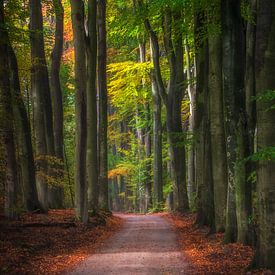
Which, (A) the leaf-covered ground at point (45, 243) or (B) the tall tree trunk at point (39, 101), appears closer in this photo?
(A) the leaf-covered ground at point (45, 243)

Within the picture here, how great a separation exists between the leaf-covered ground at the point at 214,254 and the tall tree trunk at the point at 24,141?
598 cm

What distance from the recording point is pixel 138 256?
11.9m

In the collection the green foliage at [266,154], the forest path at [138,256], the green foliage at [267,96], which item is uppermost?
the green foliage at [267,96]

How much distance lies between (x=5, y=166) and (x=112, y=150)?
1721 inches

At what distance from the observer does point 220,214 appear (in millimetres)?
14648

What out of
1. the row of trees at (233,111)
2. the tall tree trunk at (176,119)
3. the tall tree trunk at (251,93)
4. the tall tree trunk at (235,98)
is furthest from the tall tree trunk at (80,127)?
the tall tree trunk at (176,119)

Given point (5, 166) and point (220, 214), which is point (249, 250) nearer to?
point (220, 214)

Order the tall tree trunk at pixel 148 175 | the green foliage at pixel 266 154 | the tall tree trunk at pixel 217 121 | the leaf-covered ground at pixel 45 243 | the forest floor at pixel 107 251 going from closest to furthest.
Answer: the green foliage at pixel 266 154, the forest floor at pixel 107 251, the leaf-covered ground at pixel 45 243, the tall tree trunk at pixel 217 121, the tall tree trunk at pixel 148 175

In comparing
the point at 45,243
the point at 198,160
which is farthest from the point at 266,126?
the point at 198,160

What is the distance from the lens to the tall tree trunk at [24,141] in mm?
16203

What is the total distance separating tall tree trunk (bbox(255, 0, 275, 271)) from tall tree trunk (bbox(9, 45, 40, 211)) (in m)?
9.38

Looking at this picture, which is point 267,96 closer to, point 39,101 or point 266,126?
point 266,126

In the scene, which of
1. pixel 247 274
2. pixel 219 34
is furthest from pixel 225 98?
pixel 247 274

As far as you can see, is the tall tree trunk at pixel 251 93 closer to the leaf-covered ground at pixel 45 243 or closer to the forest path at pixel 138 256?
the forest path at pixel 138 256
